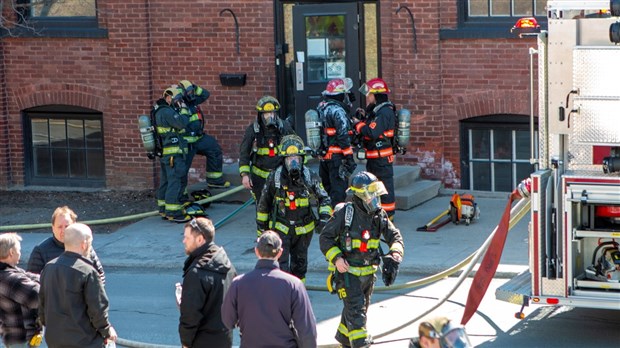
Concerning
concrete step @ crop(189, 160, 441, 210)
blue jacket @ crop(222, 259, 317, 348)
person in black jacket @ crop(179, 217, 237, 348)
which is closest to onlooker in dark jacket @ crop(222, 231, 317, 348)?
A: blue jacket @ crop(222, 259, 317, 348)

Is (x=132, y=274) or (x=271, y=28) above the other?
(x=271, y=28)

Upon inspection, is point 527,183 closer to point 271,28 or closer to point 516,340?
point 516,340

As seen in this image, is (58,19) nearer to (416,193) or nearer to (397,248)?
(416,193)

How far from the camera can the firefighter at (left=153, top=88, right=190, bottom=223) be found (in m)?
14.9

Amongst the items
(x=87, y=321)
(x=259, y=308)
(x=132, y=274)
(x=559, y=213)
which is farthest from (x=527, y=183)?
(x=132, y=274)

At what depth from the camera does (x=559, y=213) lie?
962 centimetres

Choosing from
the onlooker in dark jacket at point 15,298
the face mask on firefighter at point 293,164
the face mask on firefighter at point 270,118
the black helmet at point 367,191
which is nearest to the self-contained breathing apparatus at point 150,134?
the face mask on firefighter at point 270,118

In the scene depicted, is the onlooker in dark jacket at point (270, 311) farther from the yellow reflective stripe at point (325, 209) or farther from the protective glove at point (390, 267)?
the yellow reflective stripe at point (325, 209)

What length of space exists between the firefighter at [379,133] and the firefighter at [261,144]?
3.31 ft

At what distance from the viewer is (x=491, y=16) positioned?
15781mm

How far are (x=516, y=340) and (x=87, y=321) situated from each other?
385 cm

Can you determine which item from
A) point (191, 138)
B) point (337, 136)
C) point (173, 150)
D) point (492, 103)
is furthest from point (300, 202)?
point (492, 103)

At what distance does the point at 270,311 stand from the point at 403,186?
8.45 m

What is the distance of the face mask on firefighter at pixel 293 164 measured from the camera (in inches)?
435
